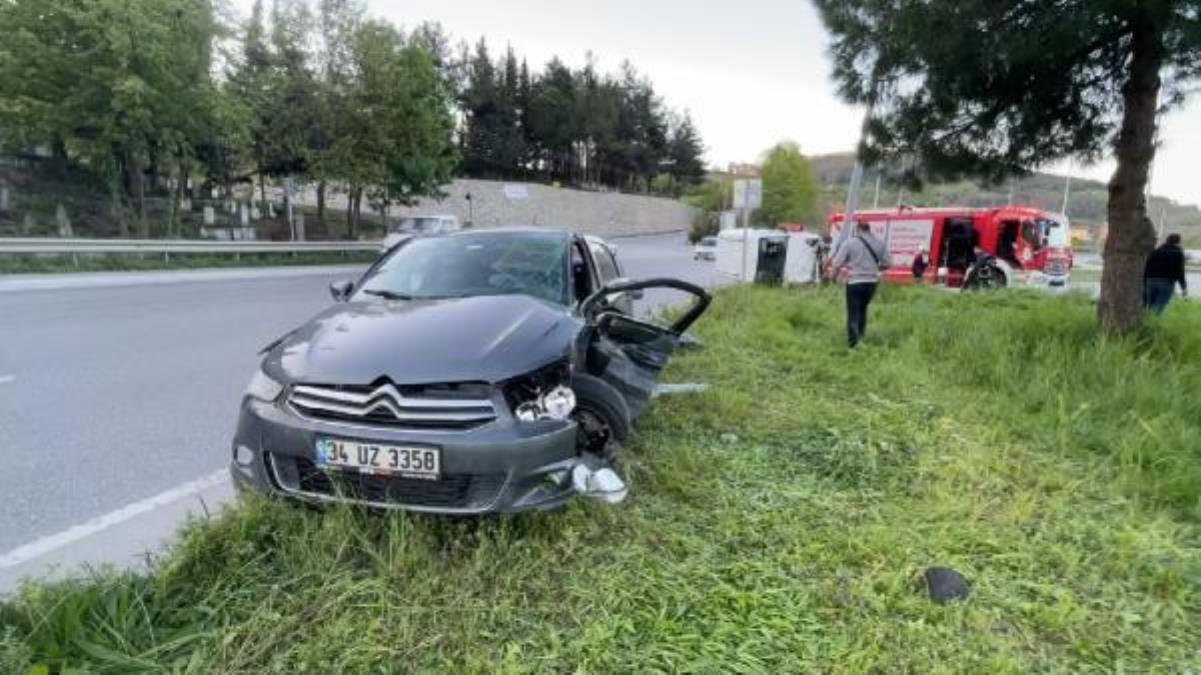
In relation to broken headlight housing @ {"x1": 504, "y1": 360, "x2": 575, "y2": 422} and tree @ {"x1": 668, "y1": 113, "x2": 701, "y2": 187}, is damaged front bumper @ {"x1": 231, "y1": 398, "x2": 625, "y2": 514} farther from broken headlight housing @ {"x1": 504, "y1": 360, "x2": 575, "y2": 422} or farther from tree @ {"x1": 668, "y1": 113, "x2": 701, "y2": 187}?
tree @ {"x1": 668, "y1": 113, "x2": 701, "y2": 187}

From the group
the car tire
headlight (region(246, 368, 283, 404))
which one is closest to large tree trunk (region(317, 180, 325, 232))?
headlight (region(246, 368, 283, 404))

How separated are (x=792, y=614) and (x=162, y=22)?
77.5 ft

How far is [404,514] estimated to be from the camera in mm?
2738

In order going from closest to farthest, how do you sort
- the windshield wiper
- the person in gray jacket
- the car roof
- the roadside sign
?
1. the windshield wiper
2. the car roof
3. the person in gray jacket
4. the roadside sign

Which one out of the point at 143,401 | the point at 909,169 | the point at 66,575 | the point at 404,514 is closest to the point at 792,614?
the point at 404,514

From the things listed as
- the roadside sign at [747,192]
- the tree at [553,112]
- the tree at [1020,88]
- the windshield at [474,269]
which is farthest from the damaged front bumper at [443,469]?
the tree at [553,112]

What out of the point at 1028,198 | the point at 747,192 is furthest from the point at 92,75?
the point at 1028,198

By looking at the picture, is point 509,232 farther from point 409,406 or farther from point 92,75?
point 92,75

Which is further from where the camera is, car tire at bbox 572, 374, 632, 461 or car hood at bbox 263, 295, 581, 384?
Answer: car tire at bbox 572, 374, 632, 461

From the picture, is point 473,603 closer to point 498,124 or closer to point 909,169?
point 909,169

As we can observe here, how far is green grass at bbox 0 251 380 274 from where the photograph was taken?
14727mm

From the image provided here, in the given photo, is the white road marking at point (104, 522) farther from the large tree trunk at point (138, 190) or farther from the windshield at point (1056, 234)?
the windshield at point (1056, 234)

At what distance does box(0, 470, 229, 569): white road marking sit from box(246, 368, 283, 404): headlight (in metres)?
1.12

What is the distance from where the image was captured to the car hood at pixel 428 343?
275 cm
